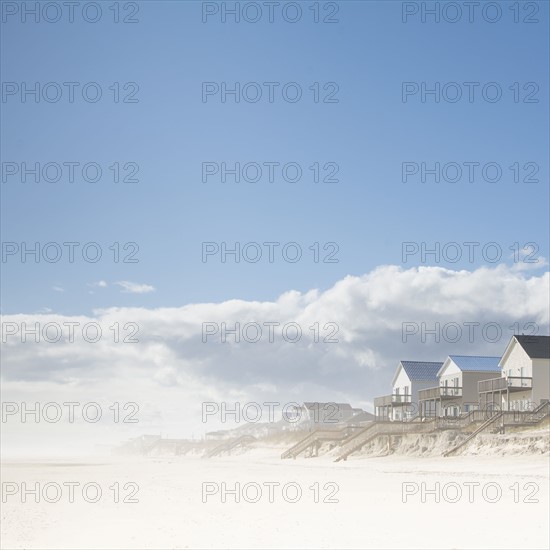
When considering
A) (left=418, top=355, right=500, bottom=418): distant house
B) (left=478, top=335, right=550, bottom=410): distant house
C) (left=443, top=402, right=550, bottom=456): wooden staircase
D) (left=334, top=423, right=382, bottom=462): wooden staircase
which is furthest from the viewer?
(left=418, top=355, right=500, bottom=418): distant house

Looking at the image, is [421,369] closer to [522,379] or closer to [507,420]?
[522,379]

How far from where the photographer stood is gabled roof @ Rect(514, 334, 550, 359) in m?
59.6

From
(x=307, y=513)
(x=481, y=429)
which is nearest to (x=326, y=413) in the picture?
(x=481, y=429)

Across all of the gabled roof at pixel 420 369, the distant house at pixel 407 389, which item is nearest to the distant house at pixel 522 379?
the distant house at pixel 407 389

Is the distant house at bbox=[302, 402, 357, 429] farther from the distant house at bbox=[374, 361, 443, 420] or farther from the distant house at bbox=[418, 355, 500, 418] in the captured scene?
the distant house at bbox=[418, 355, 500, 418]

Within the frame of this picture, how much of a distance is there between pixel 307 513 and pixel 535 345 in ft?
141

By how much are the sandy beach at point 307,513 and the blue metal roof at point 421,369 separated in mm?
40182

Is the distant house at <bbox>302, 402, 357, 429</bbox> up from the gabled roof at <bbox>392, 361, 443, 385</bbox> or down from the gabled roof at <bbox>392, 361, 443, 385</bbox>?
down

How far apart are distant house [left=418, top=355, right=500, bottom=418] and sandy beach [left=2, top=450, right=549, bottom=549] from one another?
3113cm

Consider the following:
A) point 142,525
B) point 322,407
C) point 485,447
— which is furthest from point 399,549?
point 322,407

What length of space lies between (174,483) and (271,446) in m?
47.1

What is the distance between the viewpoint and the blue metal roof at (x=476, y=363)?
6894 cm

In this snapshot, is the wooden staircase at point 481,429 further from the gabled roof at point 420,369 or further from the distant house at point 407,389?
the gabled roof at point 420,369

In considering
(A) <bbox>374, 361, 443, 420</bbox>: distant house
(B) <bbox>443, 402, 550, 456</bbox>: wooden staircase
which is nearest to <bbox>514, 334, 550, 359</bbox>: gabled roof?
(B) <bbox>443, 402, 550, 456</bbox>: wooden staircase
